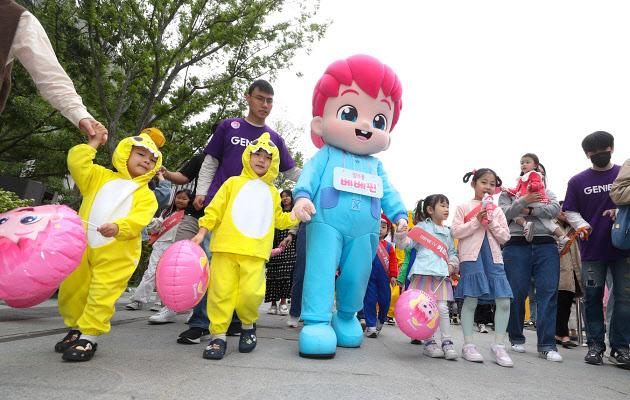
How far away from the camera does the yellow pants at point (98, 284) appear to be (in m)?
2.37

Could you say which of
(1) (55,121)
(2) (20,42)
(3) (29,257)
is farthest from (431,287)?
(1) (55,121)

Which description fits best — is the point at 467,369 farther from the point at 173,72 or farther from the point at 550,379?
the point at 173,72

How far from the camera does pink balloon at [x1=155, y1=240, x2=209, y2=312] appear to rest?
243 centimetres

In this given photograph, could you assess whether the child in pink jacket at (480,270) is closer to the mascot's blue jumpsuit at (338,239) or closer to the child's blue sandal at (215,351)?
the mascot's blue jumpsuit at (338,239)

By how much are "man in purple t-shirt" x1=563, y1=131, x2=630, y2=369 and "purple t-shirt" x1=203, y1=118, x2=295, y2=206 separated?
293cm

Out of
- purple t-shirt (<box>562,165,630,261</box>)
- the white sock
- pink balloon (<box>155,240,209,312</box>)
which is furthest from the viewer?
purple t-shirt (<box>562,165,630,261</box>)

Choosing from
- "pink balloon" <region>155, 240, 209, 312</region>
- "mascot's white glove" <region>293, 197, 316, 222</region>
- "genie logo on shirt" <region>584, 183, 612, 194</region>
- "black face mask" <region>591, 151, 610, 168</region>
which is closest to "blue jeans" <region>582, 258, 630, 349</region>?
"genie logo on shirt" <region>584, 183, 612, 194</region>

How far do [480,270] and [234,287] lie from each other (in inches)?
80.5

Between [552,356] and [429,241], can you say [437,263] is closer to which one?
[429,241]

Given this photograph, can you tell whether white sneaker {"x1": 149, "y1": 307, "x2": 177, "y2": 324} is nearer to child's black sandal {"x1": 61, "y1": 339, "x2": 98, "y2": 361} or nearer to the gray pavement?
the gray pavement

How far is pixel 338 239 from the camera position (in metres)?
3.15

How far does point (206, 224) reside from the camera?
2.83m

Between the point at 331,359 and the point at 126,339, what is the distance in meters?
1.46

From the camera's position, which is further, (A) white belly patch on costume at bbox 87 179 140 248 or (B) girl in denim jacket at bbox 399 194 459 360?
(B) girl in denim jacket at bbox 399 194 459 360
